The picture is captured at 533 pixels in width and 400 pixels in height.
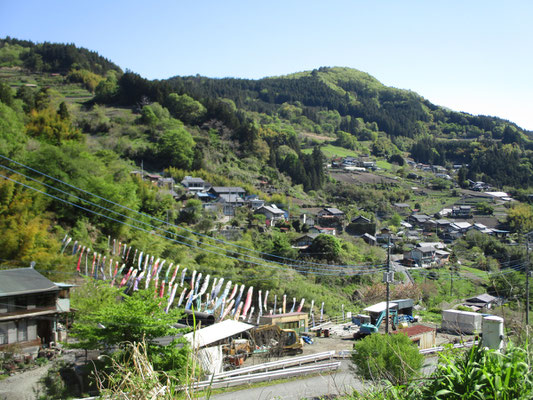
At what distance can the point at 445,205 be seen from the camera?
59.4 m

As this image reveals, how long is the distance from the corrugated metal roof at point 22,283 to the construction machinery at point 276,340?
265 inches

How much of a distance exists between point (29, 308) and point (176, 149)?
27858 mm

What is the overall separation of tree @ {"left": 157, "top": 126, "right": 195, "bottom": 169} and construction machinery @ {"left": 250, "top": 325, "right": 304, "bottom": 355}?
28569 mm

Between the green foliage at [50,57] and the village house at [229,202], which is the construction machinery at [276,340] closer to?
the village house at [229,202]

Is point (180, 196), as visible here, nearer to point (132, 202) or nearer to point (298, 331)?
point (132, 202)

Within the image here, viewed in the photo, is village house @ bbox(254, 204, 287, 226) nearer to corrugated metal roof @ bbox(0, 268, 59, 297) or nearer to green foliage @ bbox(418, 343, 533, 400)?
corrugated metal roof @ bbox(0, 268, 59, 297)

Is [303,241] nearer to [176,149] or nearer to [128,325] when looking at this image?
[176,149]

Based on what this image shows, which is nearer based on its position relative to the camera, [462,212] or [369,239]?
[369,239]

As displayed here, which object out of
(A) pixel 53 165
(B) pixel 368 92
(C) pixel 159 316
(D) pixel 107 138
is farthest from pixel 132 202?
(B) pixel 368 92

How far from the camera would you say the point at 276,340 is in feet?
47.1

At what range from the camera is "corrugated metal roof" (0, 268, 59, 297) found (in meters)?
13.2

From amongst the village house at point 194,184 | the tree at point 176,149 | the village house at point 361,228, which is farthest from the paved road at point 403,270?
the tree at point 176,149

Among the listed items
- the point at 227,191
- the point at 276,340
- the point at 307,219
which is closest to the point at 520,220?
the point at 307,219

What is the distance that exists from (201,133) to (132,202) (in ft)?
83.5
